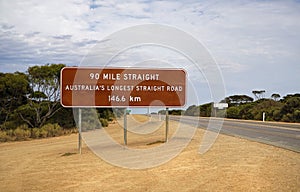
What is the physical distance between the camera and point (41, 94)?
31391 millimetres

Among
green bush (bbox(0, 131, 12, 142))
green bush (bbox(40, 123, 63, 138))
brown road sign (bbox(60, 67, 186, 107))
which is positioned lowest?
green bush (bbox(0, 131, 12, 142))

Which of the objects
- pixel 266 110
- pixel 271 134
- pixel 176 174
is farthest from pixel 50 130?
pixel 266 110

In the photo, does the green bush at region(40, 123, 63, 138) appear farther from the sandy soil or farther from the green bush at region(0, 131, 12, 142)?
the sandy soil

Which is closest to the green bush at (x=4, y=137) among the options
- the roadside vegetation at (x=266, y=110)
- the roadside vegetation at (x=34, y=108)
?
the roadside vegetation at (x=34, y=108)

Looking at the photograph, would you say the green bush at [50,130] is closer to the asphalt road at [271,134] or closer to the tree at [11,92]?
the tree at [11,92]

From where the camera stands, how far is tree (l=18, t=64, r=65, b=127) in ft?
103

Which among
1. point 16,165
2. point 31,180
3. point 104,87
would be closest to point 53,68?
point 104,87

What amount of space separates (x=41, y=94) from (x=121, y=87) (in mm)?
16631

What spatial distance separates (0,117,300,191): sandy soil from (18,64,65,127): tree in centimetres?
1704

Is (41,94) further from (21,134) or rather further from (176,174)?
(176,174)

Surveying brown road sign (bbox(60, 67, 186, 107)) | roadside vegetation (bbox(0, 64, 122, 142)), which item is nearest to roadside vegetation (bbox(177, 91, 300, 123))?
roadside vegetation (bbox(0, 64, 122, 142))

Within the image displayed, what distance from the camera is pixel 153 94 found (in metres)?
16.7

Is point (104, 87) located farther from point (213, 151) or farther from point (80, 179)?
point (80, 179)

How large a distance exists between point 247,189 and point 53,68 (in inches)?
975
